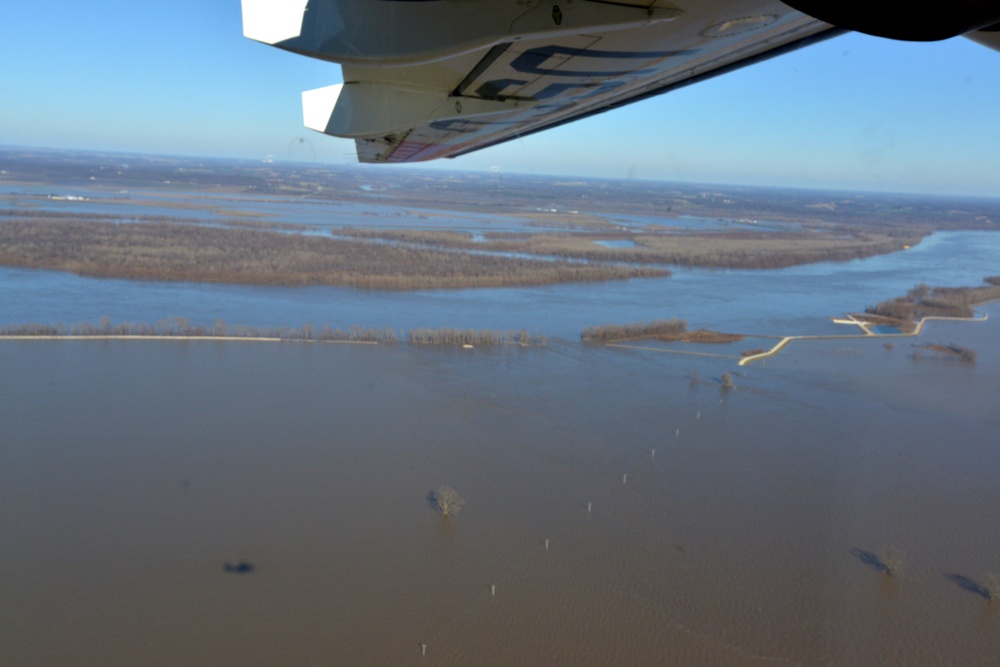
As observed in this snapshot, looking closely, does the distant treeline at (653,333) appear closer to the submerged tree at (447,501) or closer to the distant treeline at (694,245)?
the submerged tree at (447,501)

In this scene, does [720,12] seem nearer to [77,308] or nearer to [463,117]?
[463,117]

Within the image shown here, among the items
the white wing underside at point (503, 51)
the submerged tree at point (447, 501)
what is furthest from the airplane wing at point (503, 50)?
the submerged tree at point (447, 501)

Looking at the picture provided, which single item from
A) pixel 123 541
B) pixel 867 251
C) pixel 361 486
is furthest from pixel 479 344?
pixel 867 251

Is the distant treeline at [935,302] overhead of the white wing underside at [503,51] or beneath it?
beneath

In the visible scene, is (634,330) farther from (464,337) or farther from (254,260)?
(254,260)

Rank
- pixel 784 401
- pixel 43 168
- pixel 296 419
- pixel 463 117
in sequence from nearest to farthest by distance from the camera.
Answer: pixel 463 117, pixel 296 419, pixel 784 401, pixel 43 168

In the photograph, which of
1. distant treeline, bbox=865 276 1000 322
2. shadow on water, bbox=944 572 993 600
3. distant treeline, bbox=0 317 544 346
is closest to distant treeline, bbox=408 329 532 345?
distant treeline, bbox=0 317 544 346

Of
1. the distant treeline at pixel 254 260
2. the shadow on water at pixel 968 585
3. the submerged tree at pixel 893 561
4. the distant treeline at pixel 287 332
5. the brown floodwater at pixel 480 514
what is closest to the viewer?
the brown floodwater at pixel 480 514

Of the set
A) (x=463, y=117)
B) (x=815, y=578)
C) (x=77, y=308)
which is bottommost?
(x=815, y=578)
